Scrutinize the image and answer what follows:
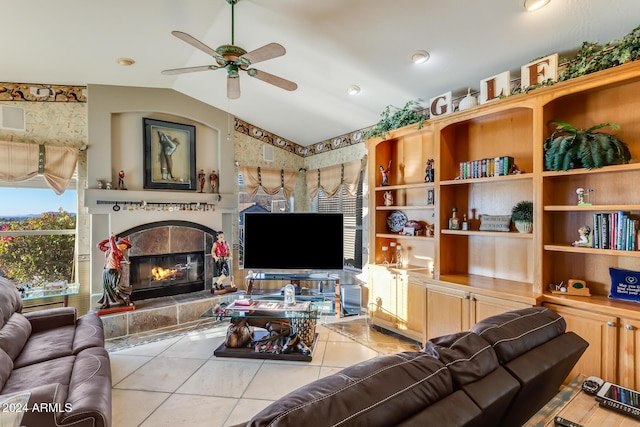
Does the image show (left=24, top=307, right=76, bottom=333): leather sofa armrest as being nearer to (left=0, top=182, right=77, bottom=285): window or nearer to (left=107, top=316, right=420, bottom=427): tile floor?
(left=107, top=316, right=420, bottom=427): tile floor

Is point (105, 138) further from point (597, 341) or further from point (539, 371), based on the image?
point (597, 341)

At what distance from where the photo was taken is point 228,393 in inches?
103

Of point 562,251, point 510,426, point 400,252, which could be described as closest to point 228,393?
point 510,426

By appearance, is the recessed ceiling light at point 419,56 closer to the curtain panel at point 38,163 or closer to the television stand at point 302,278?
the television stand at point 302,278

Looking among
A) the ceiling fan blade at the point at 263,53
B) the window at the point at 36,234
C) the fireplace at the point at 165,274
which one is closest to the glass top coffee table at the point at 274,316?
the fireplace at the point at 165,274

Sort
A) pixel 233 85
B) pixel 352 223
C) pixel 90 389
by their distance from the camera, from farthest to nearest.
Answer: pixel 352 223 < pixel 233 85 < pixel 90 389

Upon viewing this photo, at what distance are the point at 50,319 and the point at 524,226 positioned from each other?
454cm

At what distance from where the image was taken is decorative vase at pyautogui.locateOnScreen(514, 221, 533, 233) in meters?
2.86

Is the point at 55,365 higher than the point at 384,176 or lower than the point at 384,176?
lower

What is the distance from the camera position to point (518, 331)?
59.0 inches

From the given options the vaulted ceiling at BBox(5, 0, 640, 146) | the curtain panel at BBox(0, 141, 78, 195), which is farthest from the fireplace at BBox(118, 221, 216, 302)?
the vaulted ceiling at BBox(5, 0, 640, 146)

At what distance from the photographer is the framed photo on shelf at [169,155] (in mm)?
4578

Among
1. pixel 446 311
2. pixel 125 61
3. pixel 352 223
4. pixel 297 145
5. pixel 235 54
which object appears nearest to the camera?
pixel 235 54

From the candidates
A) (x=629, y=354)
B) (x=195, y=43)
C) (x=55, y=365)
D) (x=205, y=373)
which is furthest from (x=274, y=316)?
(x=629, y=354)
